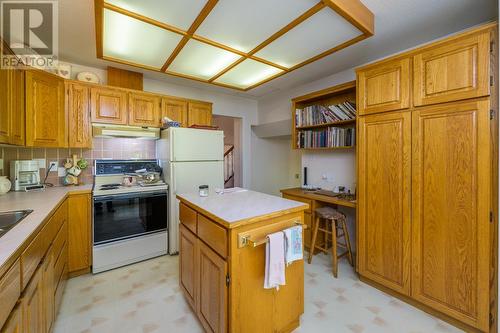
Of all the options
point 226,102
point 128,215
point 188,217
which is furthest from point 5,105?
point 226,102

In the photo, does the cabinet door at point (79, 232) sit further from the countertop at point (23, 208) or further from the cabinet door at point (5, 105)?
the cabinet door at point (5, 105)

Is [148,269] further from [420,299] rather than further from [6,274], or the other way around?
[420,299]

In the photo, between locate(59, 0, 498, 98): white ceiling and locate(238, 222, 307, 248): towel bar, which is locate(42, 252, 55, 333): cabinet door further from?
locate(59, 0, 498, 98): white ceiling

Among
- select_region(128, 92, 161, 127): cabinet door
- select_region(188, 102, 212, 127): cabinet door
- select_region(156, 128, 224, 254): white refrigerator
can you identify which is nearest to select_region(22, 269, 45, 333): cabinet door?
select_region(156, 128, 224, 254): white refrigerator

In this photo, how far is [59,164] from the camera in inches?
107

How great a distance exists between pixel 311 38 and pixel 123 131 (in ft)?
8.02

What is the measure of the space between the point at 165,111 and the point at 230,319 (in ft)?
8.96

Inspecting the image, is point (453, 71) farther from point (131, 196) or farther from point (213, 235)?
point (131, 196)

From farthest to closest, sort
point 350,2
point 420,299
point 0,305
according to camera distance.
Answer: point 420,299 < point 350,2 < point 0,305

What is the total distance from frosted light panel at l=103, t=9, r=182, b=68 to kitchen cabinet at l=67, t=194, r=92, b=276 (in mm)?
1602

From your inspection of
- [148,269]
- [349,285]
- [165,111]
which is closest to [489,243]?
[349,285]

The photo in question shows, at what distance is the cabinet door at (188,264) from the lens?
1.71m

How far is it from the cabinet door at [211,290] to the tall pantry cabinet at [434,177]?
1.61 m

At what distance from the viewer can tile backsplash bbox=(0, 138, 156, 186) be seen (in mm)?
2422
